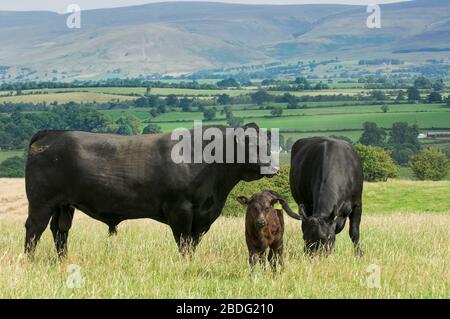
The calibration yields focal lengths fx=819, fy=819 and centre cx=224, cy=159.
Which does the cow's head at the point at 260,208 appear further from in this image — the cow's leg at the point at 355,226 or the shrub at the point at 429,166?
the shrub at the point at 429,166

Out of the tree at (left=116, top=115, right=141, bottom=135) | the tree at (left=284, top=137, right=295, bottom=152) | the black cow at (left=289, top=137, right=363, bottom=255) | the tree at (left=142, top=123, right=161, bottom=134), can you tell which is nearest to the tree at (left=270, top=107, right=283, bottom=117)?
the tree at (left=142, top=123, right=161, bottom=134)

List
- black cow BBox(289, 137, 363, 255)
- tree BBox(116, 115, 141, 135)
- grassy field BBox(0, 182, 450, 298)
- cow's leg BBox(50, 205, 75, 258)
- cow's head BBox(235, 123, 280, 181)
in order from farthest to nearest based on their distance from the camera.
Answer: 1. tree BBox(116, 115, 141, 135)
2. cow's leg BBox(50, 205, 75, 258)
3. cow's head BBox(235, 123, 280, 181)
4. black cow BBox(289, 137, 363, 255)
5. grassy field BBox(0, 182, 450, 298)

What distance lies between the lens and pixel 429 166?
103938mm

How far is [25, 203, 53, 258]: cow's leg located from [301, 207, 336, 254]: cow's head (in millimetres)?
3785

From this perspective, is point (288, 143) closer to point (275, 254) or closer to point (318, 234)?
point (318, 234)

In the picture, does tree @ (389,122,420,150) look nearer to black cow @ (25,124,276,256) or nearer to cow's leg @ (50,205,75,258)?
black cow @ (25,124,276,256)

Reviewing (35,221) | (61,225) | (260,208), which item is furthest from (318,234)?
(35,221)

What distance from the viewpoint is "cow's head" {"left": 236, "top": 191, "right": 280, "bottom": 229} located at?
1005 centimetres

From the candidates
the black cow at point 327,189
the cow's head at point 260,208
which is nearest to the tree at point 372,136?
Answer: the black cow at point 327,189

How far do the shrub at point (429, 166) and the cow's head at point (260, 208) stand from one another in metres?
96.0

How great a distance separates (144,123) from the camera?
564 feet

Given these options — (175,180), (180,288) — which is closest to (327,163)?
(175,180)
